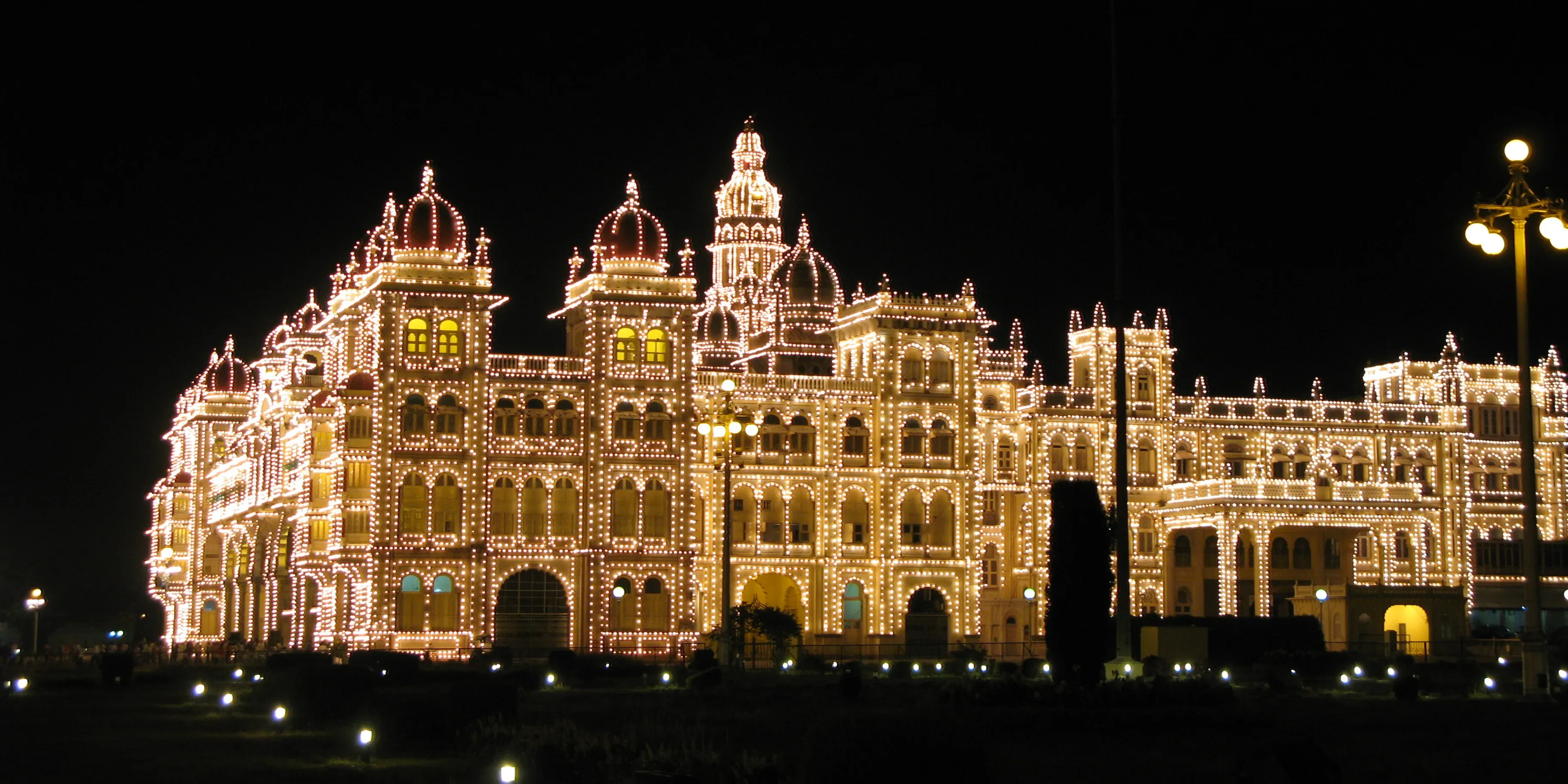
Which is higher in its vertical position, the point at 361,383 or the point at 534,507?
the point at 361,383

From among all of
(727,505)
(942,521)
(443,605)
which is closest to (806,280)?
(942,521)

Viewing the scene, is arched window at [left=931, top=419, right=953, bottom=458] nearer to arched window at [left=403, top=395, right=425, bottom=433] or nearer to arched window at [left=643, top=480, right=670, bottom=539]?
arched window at [left=643, top=480, right=670, bottom=539]

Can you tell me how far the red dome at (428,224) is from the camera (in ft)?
267

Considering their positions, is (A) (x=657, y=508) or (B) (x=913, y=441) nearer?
(A) (x=657, y=508)

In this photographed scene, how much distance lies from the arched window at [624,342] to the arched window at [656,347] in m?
0.59

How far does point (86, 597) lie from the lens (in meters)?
128

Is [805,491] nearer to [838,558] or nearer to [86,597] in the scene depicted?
[838,558]

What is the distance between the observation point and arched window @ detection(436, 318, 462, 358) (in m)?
81.2

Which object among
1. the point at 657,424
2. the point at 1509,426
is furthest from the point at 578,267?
the point at 1509,426

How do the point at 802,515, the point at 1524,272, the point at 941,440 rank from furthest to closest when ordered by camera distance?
the point at 941,440 → the point at 802,515 → the point at 1524,272

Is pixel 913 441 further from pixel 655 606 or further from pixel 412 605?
pixel 412 605

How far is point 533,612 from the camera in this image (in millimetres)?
82562

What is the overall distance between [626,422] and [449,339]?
755cm

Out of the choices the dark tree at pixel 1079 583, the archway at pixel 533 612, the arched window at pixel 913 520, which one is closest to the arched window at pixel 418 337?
the archway at pixel 533 612
